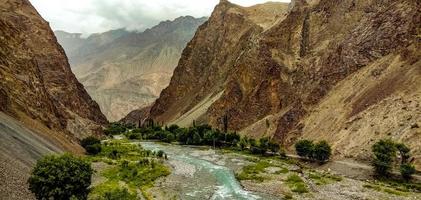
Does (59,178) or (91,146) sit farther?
(91,146)

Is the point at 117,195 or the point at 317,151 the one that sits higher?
the point at 317,151

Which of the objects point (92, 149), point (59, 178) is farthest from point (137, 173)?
point (59, 178)

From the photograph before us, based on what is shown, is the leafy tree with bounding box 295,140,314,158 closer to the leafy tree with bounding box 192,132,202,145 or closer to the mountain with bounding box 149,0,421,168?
the mountain with bounding box 149,0,421,168

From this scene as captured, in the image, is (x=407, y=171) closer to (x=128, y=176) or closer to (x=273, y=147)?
(x=128, y=176)

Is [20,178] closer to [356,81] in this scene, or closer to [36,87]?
[36,87]

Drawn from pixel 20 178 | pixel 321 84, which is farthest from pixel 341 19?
pixel 20 178

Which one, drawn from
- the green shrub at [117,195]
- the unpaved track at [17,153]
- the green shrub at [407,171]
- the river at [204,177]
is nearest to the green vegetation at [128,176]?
A: the green shrub at [117,195]

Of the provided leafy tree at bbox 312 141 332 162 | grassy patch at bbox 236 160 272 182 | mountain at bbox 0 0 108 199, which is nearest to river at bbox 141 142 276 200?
grassy patch at bbox 236 160 272 182

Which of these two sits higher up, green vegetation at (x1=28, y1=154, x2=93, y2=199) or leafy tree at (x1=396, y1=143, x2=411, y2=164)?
leafy tree at (x1=396, y1=143, x2=411, y2=164)
